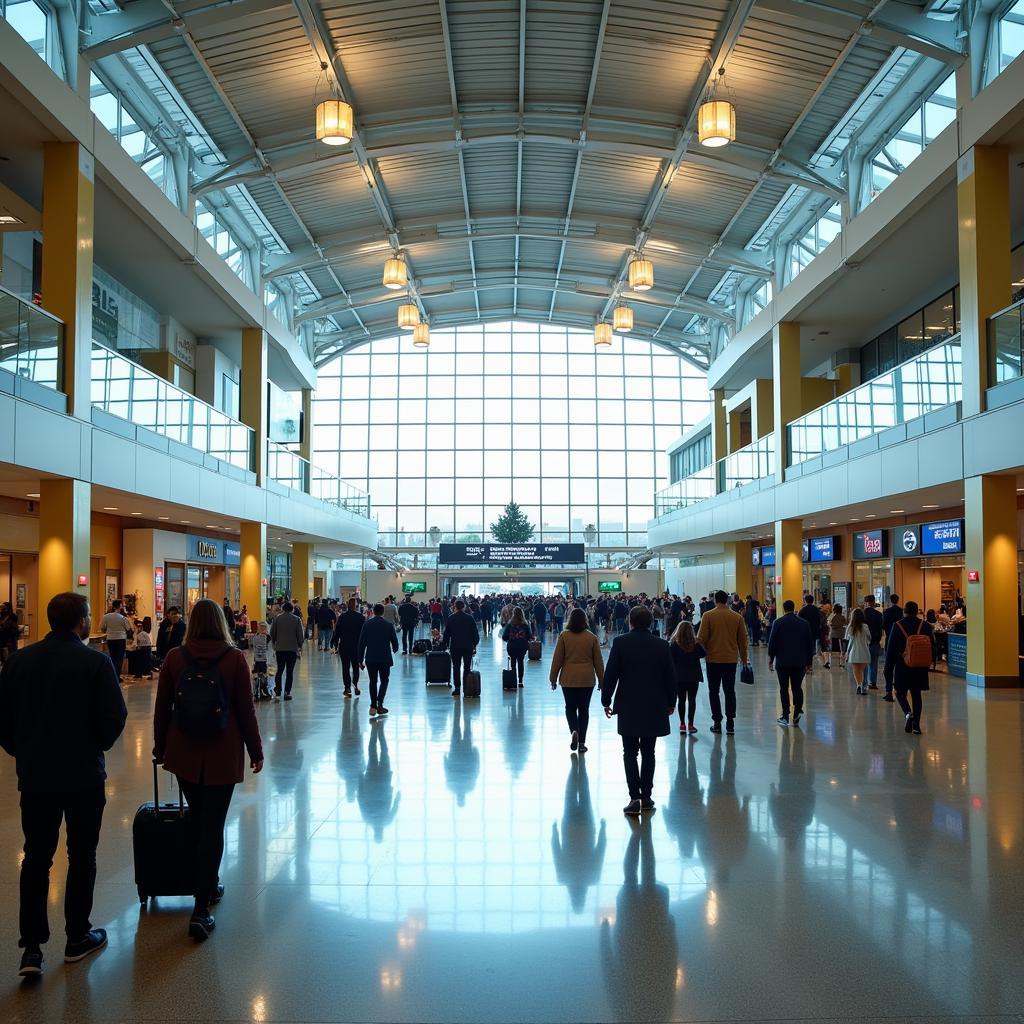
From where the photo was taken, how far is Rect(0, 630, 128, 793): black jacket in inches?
172

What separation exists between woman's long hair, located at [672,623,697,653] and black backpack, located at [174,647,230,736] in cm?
689

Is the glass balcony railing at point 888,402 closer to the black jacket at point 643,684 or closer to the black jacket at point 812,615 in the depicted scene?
the black jacket at point 812,615

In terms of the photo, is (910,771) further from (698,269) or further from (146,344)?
(698,269)

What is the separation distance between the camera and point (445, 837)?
6598 millimetres

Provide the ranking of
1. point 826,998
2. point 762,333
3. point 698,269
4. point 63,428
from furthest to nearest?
point 698,269 → point 762,333 → point 63,428 → point 826,998

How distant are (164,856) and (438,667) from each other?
1227 centimetres

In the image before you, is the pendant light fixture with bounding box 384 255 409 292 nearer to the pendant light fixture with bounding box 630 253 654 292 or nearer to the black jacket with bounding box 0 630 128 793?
the pendant light fixture with bounding box 630 253 654 292

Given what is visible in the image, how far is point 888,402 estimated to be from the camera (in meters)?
18.9

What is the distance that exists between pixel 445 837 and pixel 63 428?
33.7 ft

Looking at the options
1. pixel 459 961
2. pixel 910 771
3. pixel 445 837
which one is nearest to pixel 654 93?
pixel 910 771

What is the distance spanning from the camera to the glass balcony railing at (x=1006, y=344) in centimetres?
1412

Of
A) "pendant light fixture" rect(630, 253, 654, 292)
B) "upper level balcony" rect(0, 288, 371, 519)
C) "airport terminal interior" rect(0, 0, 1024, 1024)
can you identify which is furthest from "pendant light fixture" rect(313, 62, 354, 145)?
"pendant light fixture" rect(630, 253, 654, 292)

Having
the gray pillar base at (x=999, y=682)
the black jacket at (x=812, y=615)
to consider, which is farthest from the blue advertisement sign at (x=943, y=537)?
the gray pillar base at (x=999, y=682)

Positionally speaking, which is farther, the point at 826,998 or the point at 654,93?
the point at 654,93
